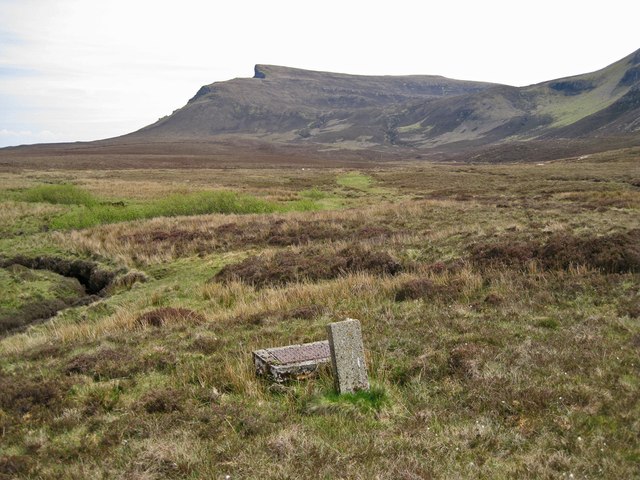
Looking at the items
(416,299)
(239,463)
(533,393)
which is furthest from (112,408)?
(416,299)

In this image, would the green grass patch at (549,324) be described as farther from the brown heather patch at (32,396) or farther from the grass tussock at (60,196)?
the grass tussock at (60,196)

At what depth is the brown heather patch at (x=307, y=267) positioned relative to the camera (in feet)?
59.0

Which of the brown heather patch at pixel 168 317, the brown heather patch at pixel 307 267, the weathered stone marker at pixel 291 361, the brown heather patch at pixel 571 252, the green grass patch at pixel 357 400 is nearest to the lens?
the green grass patch at pixel 357 400

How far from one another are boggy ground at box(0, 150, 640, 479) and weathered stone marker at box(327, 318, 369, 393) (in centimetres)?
25

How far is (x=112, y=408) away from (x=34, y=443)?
122cm

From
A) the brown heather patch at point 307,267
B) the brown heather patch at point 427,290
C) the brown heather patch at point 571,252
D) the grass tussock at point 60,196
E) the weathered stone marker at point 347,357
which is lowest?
the brown heather patch at point 307,267

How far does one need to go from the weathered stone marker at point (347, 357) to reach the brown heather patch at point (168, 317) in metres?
6.51

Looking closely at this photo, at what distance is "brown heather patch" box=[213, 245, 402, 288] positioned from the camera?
18.0 m

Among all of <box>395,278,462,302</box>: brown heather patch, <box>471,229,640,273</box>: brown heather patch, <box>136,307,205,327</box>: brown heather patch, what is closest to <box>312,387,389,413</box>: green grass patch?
<box>395,278,462,302</box>: brown heather patch

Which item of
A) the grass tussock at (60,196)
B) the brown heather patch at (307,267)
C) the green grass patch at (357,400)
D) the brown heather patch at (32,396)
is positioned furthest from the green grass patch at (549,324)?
the grass tussock at (60,196)

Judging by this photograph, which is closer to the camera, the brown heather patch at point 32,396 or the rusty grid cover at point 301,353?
the brown heather patch at point 32,396

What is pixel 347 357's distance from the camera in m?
7.59

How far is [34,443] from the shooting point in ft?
22.2

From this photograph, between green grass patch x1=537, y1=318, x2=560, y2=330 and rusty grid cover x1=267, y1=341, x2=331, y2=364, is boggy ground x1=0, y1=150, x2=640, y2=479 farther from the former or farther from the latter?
rusty grid cover x1=267, y1=341, x2=331, y2=364
